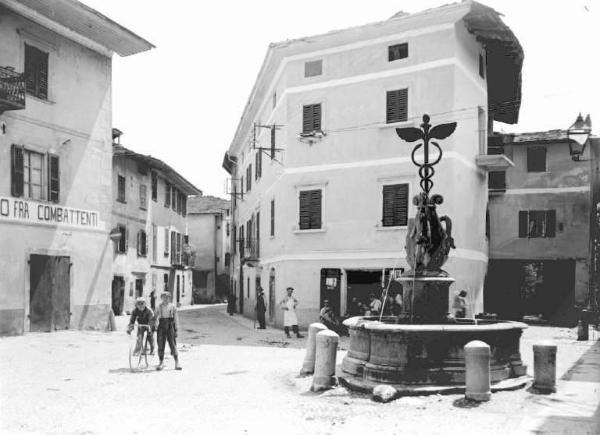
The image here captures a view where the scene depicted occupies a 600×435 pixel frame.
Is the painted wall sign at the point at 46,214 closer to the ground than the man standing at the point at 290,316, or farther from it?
farther from it

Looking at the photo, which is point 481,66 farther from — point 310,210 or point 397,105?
point 310,210

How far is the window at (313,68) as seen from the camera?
21.6m

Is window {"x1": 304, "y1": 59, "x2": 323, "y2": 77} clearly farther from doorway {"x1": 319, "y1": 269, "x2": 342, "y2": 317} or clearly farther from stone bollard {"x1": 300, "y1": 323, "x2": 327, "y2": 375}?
stone bollard {"x1": 300, "y1": 323, "x2": 327, "y2": 375}

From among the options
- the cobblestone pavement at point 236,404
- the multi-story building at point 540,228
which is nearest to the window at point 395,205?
the cobblestone pavement at point 236,404

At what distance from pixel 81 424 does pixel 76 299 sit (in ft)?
40.1

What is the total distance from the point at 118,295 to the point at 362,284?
14.3m

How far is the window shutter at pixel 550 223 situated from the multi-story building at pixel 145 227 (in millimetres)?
18574

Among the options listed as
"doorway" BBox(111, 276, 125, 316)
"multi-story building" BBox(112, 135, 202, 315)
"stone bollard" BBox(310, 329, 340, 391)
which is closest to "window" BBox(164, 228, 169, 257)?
"multi-story building" BBox(112, 135, 202, 315)

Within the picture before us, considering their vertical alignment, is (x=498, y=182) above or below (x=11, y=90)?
below

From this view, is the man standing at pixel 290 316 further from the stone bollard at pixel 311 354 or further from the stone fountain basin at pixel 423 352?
the stone fountain basin at pixel 423 352

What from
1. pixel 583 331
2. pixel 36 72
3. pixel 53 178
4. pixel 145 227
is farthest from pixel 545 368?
pixel 145 227

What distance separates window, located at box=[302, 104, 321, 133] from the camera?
2158 centimetres

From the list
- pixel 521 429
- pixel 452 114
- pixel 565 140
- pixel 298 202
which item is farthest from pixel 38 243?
pixel 565 140

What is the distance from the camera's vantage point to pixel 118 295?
30188 mm
